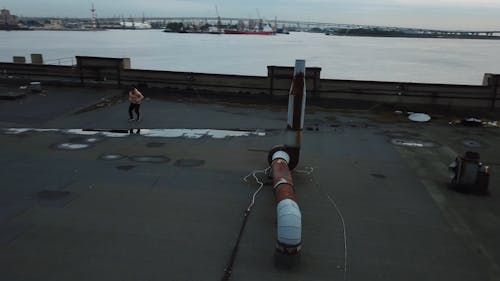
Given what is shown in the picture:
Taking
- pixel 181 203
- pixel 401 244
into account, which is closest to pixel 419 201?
pixel 401 244

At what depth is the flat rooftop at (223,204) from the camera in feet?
19.3

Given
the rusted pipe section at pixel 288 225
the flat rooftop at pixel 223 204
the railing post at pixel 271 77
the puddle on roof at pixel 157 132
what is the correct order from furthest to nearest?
the railing post at pixel 271 77 < the puddle on roof at pixel 157 132 < the flat rooftop at pixel 223 204 < the rusted pipe section at pixel 288 225

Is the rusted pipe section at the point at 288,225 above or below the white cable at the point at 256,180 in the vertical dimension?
above

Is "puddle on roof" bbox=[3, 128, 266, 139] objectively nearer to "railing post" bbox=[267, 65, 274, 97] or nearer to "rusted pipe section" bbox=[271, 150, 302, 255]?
"railing post" bbox=[267, 65, 274, 97]

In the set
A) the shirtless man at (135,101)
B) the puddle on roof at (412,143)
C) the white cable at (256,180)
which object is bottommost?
the puddle on roof at (412,143)

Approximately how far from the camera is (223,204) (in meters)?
7.91

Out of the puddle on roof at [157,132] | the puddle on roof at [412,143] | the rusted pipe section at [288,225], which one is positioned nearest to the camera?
the rusted pipe section at [288,225]

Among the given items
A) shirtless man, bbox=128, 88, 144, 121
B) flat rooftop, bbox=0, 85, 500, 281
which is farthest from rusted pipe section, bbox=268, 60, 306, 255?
shirtless man, bbox=128, 88, 144, 121

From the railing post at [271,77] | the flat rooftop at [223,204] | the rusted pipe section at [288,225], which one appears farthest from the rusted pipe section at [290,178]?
the railing post at [271,77]

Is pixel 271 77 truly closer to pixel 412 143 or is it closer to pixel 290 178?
pixel 412 143

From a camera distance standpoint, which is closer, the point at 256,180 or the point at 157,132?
the point at 256,180

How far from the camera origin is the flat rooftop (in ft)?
19.3

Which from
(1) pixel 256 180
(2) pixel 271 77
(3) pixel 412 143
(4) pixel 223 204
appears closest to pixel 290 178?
(4) pixel 223 204

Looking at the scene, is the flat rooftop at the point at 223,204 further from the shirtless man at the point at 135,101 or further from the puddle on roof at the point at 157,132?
the shirtless man at the point at 135,101
